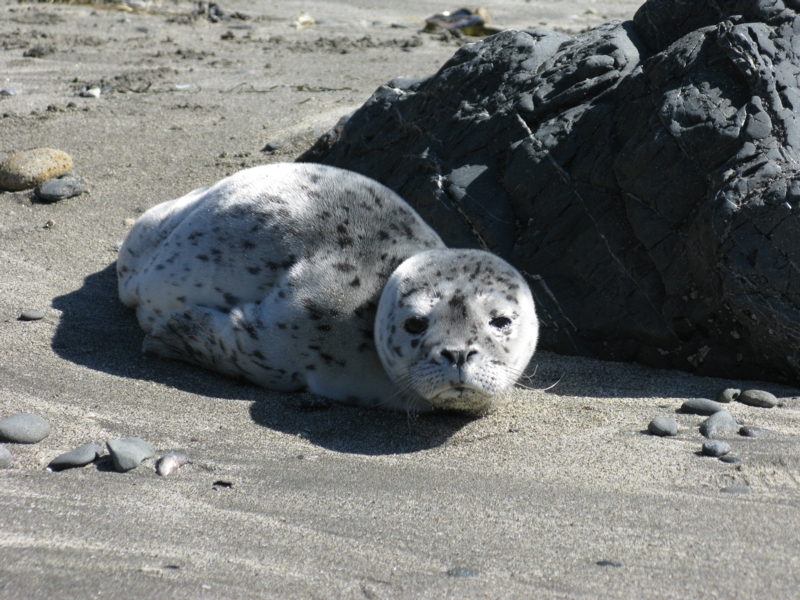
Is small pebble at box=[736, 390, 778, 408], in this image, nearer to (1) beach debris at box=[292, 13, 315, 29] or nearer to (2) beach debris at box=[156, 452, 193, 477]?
(2) beach debris at box=[156, 452, 193, 477]

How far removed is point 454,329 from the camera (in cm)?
330

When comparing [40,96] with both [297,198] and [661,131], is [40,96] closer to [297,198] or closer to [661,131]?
[297,198]

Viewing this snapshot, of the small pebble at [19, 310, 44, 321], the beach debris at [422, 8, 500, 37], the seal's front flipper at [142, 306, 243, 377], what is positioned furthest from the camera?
the beach debris at [422, 8, 500, 37]

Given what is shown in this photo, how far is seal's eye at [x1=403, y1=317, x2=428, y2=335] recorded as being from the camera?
3373 millimetres

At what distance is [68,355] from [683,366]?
Result: 110 inches

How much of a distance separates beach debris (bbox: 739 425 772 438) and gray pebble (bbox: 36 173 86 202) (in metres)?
4.51

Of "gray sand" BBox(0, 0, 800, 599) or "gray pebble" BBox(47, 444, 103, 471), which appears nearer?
"gray sand" BBox(0, 0, 800, 599)

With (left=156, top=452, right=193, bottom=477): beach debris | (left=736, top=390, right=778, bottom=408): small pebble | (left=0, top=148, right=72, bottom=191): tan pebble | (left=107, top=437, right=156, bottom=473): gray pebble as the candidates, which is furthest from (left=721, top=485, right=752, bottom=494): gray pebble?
(left=0, top=148, right=72, bottom=191): tan pebble

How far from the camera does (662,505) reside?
2752 mm

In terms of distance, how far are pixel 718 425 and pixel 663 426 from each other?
8.2 inches

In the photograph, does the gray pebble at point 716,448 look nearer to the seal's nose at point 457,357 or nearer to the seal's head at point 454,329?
the seal's head at point 454,329

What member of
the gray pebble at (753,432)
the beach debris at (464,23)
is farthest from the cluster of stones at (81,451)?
the beach debris at (464,23)

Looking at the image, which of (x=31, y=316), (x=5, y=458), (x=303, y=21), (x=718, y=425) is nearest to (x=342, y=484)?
(x=5, y=458)

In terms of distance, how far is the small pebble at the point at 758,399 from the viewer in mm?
3561
